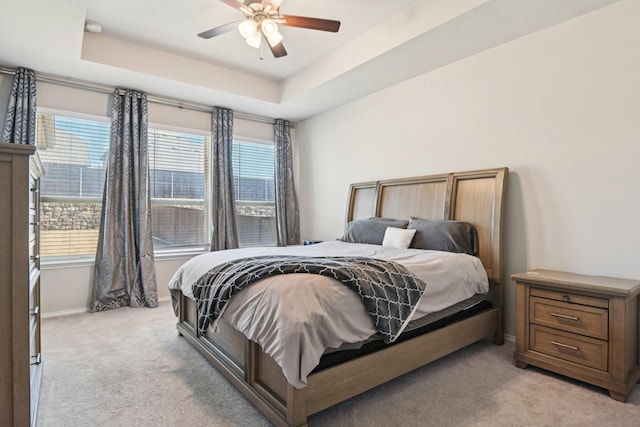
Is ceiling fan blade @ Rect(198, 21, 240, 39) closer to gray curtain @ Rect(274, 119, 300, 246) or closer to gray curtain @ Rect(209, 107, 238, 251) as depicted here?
gray curtain @ Rect(209, 107, 238, 251)

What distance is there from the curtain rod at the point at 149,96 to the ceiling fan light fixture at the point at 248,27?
2272mm

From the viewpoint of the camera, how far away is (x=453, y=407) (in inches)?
74.4

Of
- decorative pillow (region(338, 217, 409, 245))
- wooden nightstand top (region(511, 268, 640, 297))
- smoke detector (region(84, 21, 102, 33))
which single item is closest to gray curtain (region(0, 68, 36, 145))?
smoke detector (region(84, 21, 102, 33))

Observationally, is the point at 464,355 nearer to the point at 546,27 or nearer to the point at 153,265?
the point at 546,27

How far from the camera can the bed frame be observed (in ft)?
5.52

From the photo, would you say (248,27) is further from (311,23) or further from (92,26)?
(92,26)

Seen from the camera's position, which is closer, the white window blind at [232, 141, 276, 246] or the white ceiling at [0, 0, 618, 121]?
the white ceiling at [0, 0, 618, 121]

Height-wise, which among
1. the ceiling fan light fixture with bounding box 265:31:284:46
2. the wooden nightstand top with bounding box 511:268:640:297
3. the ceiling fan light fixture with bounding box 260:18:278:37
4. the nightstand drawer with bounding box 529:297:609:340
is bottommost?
the nightstand drawer with bounding box 529:297:609:340

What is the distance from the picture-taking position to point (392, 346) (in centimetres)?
200

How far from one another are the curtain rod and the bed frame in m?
2.14

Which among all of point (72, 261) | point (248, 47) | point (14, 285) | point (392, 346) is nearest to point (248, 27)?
point (248, 47)

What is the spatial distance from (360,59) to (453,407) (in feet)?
9.90

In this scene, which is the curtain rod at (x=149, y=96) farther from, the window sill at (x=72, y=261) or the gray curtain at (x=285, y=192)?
the window sill at (x=72, y=261)

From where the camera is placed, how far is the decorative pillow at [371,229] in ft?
11.5
